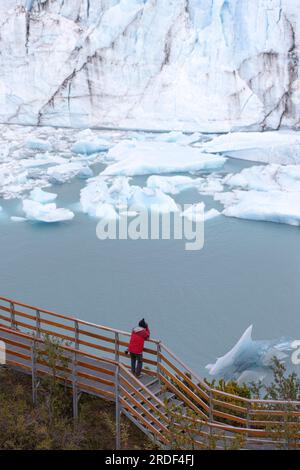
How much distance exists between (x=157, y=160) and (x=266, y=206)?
4.48 meters

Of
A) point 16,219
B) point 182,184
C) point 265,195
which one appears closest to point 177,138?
point 182,184

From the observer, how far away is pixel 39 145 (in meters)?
18.6

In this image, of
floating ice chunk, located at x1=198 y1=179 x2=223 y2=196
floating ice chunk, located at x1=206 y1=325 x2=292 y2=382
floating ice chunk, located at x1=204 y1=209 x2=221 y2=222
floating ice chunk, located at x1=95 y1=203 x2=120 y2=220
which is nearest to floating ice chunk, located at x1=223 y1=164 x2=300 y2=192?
floating ice chunk, located at x1=198 y1=179 x2=223 y2=196

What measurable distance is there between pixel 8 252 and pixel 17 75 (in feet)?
39.0

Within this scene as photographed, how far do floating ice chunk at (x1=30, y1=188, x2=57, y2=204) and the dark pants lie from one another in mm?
9078

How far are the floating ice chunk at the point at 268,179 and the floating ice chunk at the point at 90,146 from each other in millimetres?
4619

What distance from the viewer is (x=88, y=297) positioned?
30.7 ft

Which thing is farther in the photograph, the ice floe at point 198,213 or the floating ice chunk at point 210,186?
the floating ice chunk at point 210,186

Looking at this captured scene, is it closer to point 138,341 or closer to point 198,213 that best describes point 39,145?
point 198,213

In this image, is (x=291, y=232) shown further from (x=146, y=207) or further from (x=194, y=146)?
(x=194, y=146)

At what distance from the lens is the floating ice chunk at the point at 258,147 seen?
1714 centimetres

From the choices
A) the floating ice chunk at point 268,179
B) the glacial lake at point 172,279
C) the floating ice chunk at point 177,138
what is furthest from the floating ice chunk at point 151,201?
the floating ice chunk at point 177,138

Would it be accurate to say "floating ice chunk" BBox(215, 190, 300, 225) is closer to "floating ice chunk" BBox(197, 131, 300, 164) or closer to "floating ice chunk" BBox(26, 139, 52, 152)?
"floating ice chunk" BBox(197, 131, 300, 164)

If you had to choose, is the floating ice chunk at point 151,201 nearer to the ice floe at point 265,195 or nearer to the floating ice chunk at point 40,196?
the ice floe at point 265,195
